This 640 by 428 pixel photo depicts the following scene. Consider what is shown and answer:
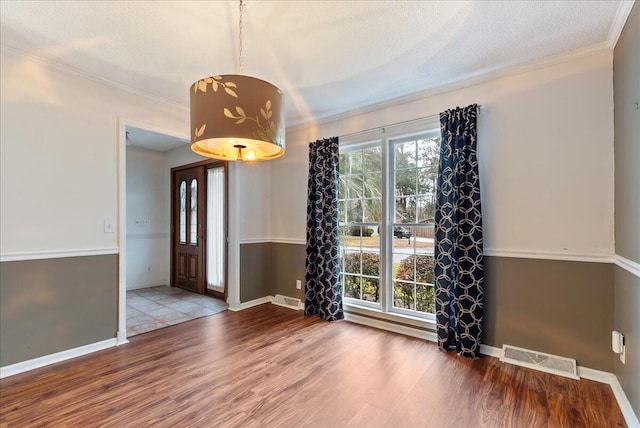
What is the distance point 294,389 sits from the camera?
2.14m

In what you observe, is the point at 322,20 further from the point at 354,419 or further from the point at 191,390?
the point at 191,390

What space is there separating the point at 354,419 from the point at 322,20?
2592 millimetres

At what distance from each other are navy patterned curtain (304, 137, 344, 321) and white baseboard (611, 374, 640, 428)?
235 cm

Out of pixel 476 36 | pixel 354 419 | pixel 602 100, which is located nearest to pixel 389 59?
pixel 476 36

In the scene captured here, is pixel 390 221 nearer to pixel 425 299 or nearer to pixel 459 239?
pixel 459 239

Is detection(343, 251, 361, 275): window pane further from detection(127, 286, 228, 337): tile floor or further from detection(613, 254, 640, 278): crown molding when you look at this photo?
detection(613, 254, 640, 278): crown molding

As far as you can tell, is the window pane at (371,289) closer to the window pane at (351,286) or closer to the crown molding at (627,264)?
the window pane at (351,286)

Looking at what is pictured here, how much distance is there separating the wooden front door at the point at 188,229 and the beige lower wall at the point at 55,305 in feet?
6.80

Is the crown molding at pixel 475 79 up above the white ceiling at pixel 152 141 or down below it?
above

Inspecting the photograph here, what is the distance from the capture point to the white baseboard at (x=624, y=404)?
169 centimetres

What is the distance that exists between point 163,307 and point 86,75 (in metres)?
2.93

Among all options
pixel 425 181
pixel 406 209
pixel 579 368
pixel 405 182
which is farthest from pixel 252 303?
pixel 579 368

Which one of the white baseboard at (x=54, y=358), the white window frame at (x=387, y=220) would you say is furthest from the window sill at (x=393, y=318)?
the white baseboard at (x=54, y=358)

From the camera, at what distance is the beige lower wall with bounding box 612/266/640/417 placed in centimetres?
171
